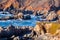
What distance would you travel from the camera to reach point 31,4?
115 metres

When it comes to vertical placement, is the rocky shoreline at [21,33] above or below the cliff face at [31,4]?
above

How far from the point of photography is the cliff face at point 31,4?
109 metres

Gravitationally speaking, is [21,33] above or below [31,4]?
above

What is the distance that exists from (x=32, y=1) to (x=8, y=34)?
80811 millimetres

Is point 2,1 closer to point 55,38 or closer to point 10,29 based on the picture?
point 10,29

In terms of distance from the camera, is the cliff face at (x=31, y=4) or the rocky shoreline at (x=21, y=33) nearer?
the rocky shoreline at (x=21, y=33)

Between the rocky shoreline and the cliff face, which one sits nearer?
the rocky shoreline

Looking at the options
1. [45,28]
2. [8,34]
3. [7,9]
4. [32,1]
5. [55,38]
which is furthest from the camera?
[32,1]

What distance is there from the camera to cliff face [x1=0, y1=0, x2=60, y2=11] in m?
109

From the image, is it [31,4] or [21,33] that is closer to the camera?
[21,33]

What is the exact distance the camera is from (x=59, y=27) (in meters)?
31.1

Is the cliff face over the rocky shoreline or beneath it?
beneath

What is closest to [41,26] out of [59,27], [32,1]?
[59,27]

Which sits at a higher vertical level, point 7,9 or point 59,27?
point 59,27
